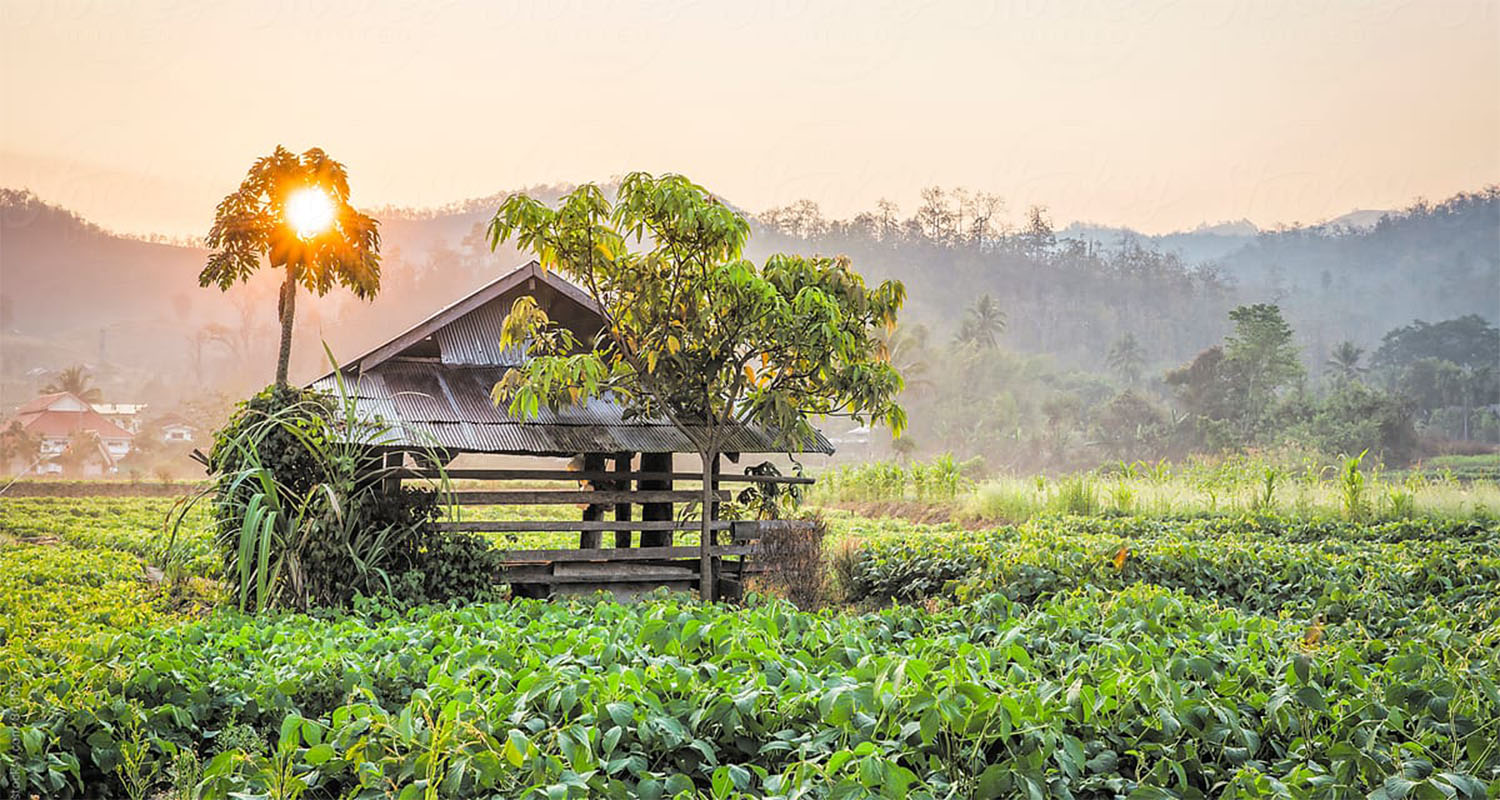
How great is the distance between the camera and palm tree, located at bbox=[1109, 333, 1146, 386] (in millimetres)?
40031

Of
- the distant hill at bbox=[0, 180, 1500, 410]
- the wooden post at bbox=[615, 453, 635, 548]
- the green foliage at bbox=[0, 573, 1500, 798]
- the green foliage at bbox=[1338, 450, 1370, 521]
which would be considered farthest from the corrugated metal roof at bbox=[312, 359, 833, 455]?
the distant hill at bbox=[0, 180, 1500, 410]

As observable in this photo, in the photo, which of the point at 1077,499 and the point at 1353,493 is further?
the point at 1077,499

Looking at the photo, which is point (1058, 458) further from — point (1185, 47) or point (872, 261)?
point (1185, 47)

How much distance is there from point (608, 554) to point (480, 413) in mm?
1326

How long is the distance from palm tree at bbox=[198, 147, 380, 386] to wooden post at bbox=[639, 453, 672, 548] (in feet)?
9.27

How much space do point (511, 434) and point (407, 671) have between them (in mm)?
3863

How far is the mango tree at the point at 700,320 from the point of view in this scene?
681cm

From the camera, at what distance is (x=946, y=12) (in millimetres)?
18859

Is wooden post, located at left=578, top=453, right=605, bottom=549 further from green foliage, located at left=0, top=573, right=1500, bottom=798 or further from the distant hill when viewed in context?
the distant hill

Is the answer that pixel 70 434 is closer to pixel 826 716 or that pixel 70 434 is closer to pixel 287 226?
pixel 287 226

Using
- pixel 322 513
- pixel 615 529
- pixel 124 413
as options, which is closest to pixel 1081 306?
pixel 124 413

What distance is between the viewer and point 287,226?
806 cm

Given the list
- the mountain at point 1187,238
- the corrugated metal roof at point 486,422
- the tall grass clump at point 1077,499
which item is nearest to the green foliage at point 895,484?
the tall grass clump at point 1077,499

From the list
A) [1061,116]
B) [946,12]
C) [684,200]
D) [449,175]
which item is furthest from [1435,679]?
[1061,116]
